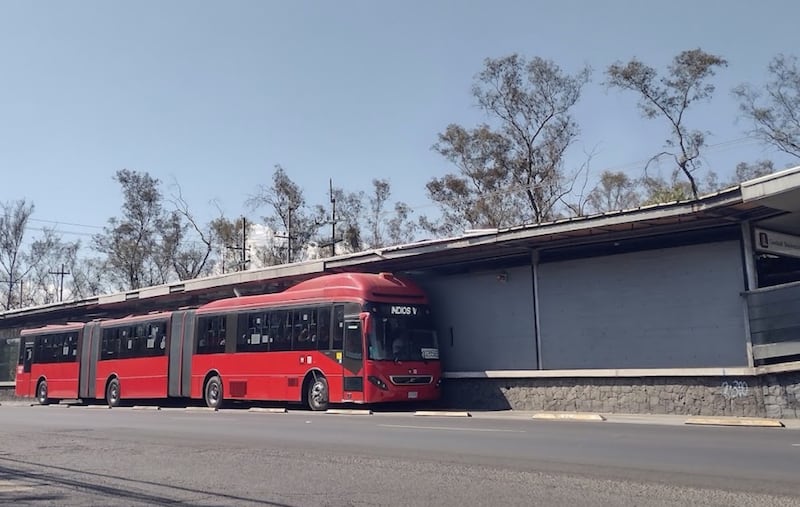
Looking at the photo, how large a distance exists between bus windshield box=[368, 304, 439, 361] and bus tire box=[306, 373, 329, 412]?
194 centimetres

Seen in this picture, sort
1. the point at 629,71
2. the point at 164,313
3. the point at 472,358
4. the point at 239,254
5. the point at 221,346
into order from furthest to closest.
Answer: the point at 239,254, the point at 629,71, the point at 164,313, the point at 221,346, the point at 472,358

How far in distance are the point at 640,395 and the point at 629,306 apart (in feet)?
7.86

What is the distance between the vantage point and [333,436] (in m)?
14.1

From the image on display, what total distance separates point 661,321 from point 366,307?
778 centimetres

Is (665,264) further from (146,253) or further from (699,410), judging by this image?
(146,253)

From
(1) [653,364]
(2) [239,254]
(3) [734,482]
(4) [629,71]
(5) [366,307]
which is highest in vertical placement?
(4) [629,71]

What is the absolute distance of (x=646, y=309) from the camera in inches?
801

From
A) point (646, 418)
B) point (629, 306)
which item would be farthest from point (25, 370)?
point (646, 418)

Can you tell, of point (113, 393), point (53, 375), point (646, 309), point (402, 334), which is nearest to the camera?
Result: point (646, 309)

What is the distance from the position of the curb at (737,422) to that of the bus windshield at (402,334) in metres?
7.86

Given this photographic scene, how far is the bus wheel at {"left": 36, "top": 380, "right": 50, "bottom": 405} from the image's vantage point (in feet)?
115

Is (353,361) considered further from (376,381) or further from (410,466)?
(410,466)

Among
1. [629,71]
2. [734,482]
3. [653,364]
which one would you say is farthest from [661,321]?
[629,71]

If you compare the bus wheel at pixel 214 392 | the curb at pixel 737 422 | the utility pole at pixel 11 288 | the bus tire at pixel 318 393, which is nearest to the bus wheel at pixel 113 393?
the bus wheel at pixel 214 392
